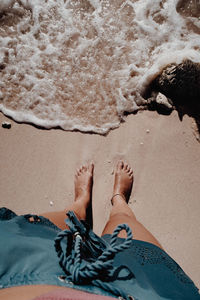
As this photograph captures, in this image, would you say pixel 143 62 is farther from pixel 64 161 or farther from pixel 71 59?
pixel 64 161

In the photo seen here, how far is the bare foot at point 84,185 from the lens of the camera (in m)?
2.09

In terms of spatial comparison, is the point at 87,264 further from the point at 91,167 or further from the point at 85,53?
the point at 85,53

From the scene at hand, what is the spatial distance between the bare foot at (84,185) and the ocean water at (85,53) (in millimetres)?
405

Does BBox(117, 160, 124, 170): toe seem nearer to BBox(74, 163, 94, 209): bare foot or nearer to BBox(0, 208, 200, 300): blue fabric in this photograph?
BBox(74, 163, 94, 209): bare foot

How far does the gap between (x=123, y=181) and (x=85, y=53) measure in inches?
50.3

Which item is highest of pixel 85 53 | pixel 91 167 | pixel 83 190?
pixel 85 53

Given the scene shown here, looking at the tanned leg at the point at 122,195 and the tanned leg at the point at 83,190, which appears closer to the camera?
the tanned leg at the point at 122,195

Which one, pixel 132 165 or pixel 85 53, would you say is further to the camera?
pixel 85 53

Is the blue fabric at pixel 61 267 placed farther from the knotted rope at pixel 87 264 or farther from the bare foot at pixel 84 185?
the bare foot at pixel 84 185

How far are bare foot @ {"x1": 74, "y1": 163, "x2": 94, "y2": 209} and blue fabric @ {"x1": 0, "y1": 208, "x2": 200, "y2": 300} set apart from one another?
2.08ft

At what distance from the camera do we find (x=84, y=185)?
2.11m

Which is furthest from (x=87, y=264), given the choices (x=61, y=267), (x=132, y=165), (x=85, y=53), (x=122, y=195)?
(x=85, y=53)

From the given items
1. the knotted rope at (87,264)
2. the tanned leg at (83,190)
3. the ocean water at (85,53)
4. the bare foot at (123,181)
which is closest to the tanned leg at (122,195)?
the bare foot at (123,181)

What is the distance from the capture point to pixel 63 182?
86.4 inches
